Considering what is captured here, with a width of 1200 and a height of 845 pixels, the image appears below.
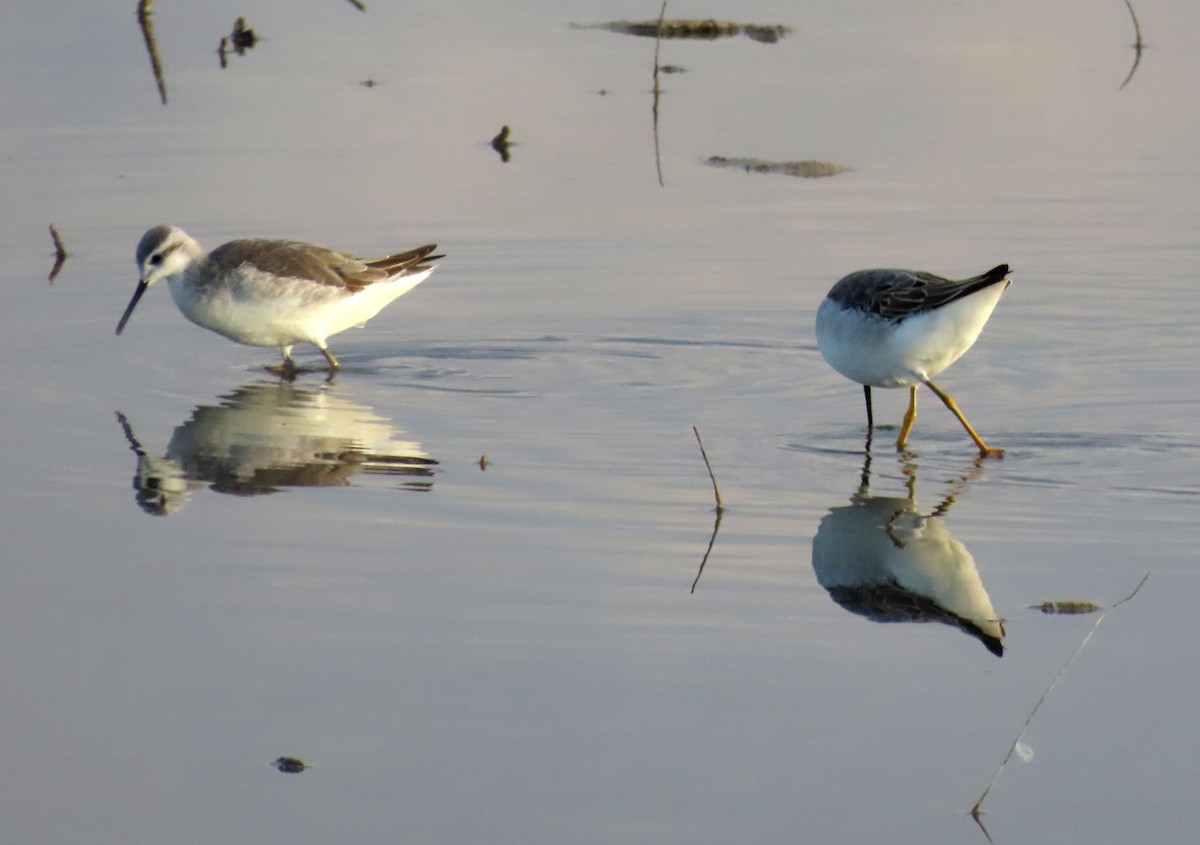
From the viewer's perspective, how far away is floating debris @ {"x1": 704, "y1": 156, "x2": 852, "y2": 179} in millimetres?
15422

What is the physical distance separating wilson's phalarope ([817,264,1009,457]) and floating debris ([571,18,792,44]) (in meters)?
10.9

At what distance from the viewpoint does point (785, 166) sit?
1559 centimetres

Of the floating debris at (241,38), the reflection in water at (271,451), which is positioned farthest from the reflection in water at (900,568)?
the floating debris at (241,38)

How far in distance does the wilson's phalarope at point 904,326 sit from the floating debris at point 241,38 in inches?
458

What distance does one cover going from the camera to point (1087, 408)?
1006 cm

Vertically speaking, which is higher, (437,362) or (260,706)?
(260,706)

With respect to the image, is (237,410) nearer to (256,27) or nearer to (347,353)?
(347,353)

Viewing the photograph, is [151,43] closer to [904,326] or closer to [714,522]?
[904,326]

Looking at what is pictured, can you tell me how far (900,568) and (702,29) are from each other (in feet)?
45.8

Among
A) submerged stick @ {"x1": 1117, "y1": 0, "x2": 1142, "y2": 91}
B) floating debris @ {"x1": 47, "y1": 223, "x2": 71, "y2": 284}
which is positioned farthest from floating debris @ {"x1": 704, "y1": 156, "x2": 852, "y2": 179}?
floating debris @ {"x1": 47, "y1": 223, "x2": 71, "y2": 284}

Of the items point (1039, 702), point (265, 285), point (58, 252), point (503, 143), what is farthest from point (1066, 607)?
point (503, 143)

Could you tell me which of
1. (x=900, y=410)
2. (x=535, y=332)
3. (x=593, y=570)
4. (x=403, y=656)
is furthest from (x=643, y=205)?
(x=403, y=656)

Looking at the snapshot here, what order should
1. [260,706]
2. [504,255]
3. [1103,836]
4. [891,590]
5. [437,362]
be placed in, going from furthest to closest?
[504,255], [437,362], [891,590], [260,706], [1103,836]

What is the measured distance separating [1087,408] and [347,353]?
469cm
